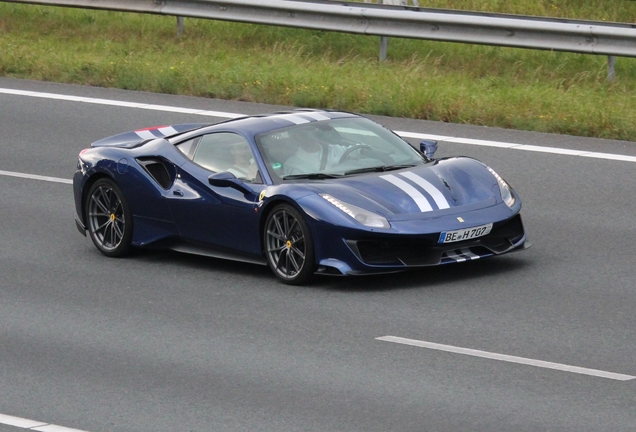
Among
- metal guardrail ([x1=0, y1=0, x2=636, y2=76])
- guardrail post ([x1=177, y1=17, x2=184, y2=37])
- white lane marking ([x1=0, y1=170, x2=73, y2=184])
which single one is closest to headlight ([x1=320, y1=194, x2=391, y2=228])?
white lane marking ([x1=0, y1=170, x2=73, y2=184])

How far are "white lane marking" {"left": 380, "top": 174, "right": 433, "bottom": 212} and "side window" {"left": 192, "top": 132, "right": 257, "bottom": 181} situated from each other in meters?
1.10

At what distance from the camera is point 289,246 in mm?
9891

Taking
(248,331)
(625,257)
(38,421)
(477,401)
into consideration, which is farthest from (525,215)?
(38,421)

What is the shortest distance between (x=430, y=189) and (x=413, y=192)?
0.17 meters

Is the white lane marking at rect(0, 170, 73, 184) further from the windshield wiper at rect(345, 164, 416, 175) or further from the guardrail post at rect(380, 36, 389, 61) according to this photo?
the guardrail post at rect(380, 36, 389, 61)

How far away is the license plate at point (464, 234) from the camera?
960cm

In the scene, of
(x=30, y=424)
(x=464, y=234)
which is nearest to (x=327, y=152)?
(x=464, y=234)

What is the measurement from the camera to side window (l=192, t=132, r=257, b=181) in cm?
1045

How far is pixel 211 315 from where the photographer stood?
9.38 meters

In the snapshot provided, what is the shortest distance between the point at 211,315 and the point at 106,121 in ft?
23.4

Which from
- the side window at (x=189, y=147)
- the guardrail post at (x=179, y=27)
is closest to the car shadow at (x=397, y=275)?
the side window at (x=189, y=147)

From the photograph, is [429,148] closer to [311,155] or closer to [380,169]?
[380,169]

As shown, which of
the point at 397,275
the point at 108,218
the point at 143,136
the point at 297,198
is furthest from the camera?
the point at 143,136

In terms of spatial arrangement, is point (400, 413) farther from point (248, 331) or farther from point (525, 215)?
point (525, 215)
